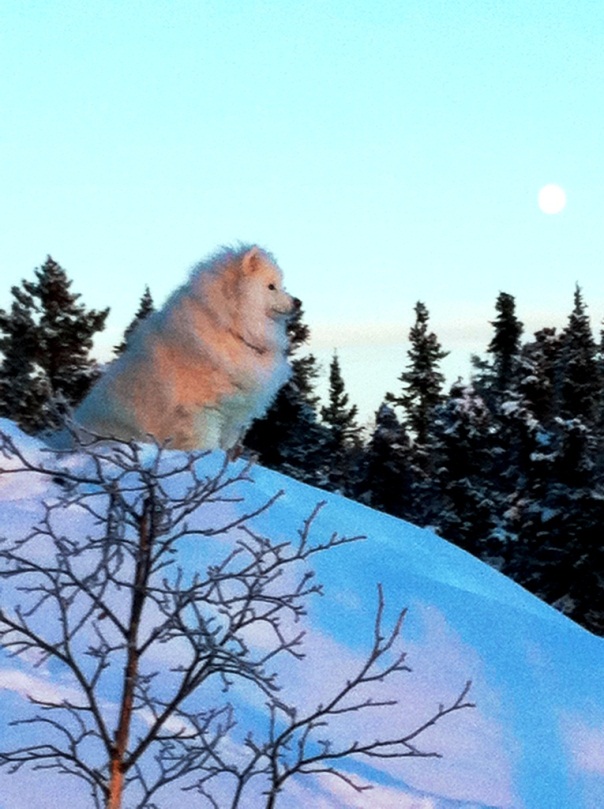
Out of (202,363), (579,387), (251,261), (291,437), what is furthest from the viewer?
(579,387)

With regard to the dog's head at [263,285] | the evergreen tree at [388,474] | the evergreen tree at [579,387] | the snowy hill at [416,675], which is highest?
the evergreen tree at [579,387]

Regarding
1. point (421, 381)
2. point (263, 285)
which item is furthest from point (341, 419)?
point (263, 285)

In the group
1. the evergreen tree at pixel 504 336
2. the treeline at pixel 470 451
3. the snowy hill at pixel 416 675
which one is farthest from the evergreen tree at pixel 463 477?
the snowy hill at pixel 416 675

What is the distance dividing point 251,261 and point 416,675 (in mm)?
4368

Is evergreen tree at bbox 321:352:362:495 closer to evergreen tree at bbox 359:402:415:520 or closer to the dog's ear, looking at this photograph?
evergreen tree at bbox 359:402:415:520

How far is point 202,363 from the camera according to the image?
8523 millimetres

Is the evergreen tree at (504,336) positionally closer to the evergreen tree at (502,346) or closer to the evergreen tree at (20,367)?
the evergreen tree at (502,346)

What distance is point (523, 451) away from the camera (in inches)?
1272

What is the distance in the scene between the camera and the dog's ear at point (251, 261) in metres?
8.80

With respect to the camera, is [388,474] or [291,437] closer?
[291,437]

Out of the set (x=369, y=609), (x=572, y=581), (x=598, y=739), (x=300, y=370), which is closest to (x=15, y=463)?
(x=369, y=609)

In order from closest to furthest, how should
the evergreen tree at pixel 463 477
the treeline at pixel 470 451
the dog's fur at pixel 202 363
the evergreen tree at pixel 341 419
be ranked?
the dog's fur at pixel 202 363
the treeline at pixel 470 451
the evergreen tree at pixel 463 477
the evergreen tree at pixel 341 419

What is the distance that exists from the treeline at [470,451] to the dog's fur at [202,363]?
17.9 m

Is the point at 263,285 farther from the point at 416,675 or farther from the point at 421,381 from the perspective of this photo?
the point at 421,381
